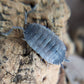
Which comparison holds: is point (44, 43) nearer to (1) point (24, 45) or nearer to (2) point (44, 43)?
(2) point (44, 43)

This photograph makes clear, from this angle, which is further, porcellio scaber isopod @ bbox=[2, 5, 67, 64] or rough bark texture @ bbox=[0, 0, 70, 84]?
porcellio scaber isopod @ bbox=[2, 5, 67, 64]

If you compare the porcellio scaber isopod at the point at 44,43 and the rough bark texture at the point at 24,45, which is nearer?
the rough bark texture at the point at 24,45

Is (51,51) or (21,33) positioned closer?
(51,51)

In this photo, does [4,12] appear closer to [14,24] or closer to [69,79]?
[14,24]

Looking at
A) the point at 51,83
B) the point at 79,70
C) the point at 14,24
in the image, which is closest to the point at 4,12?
the point at 14,24
